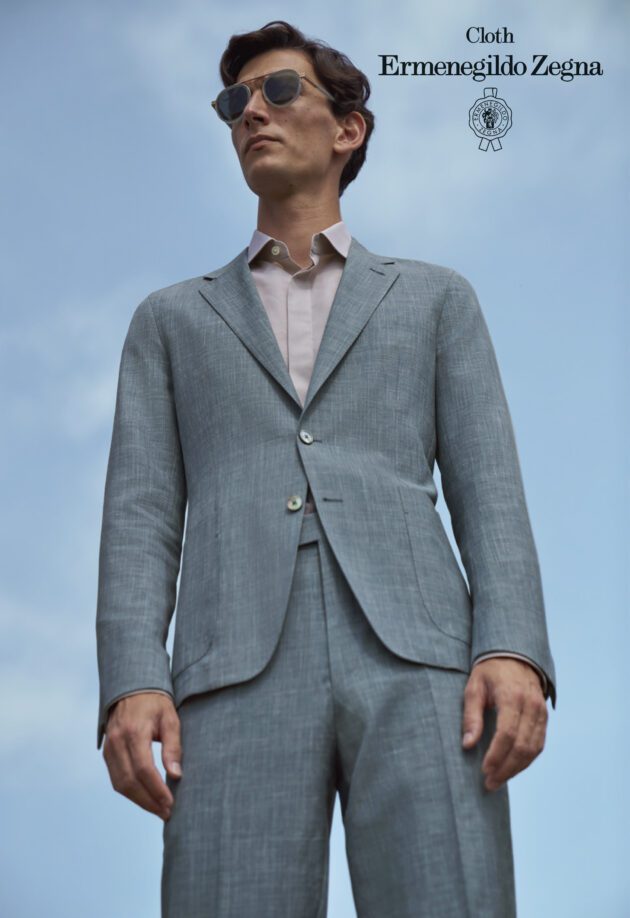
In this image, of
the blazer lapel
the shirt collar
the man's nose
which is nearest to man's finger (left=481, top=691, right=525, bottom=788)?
the blazer lapel

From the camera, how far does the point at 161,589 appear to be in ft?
11.7

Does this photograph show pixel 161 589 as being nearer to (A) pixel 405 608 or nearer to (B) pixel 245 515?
(B) pixel 245 515

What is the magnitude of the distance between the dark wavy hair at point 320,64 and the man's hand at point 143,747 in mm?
1853

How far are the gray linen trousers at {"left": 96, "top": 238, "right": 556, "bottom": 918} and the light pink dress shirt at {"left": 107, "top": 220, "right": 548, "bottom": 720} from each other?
2.6 inches

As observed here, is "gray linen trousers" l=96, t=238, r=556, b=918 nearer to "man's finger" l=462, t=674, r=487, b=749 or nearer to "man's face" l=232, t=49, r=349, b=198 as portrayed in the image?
"man's finger" l=462, t=674, r=487, b=749

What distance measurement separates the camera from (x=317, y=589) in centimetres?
338

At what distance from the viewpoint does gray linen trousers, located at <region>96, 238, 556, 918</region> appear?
10.4ft

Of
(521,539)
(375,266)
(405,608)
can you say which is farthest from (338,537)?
(375,266)

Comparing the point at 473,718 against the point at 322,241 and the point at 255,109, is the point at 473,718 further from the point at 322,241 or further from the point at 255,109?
the point at 255,109

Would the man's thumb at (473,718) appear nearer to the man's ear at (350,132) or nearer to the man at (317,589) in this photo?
the man at (317,589)

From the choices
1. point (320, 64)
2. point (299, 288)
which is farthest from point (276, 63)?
point (299, 288)

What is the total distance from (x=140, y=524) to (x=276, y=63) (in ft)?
4.92

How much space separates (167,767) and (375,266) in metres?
1.45

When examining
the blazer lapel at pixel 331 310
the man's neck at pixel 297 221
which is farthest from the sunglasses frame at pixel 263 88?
the blazer lapel at pixel 331 310
